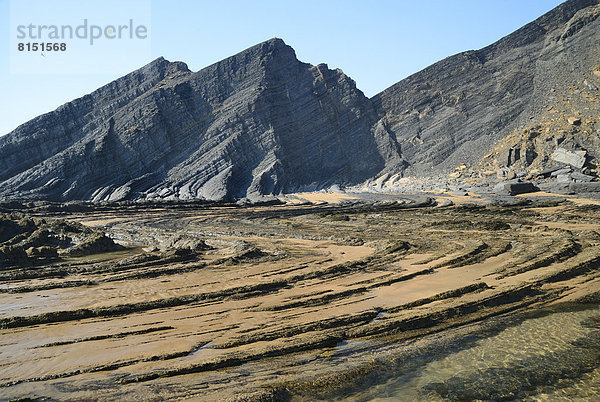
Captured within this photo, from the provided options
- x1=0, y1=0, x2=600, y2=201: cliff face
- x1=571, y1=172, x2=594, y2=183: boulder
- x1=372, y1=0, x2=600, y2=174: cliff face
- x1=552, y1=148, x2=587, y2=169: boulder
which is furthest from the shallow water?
x1=372, y1=0, x2=600, y2=174: cliff face

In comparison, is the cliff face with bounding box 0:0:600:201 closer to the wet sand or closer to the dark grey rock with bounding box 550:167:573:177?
the dark grey rock with bounding box 550:167:573:177

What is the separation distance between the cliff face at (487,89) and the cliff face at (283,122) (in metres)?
0.21

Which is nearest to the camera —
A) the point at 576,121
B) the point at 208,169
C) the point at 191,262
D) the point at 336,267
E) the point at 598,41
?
the point at 336,267

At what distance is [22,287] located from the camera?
41.5 feet

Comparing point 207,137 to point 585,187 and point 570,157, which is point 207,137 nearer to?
point 570,157

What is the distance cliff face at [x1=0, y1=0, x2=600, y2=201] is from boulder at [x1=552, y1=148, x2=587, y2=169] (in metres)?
11.2

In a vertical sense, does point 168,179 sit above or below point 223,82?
below

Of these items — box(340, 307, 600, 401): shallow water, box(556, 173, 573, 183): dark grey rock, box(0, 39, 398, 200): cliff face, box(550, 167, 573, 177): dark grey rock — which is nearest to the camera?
box(340, 307, 600, 401): shallow water

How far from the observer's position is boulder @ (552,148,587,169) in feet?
133

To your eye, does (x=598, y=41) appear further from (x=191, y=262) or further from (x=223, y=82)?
(x=191, y=262)

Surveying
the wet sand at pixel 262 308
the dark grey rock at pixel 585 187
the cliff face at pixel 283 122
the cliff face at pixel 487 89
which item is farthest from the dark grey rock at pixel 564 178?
the wet sand at pixel 262 308

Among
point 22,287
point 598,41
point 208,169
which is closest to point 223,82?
point 208,169

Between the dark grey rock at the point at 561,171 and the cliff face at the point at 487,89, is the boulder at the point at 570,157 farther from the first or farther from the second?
the cliff face at the point at 487,89

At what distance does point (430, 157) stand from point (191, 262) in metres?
56.7
